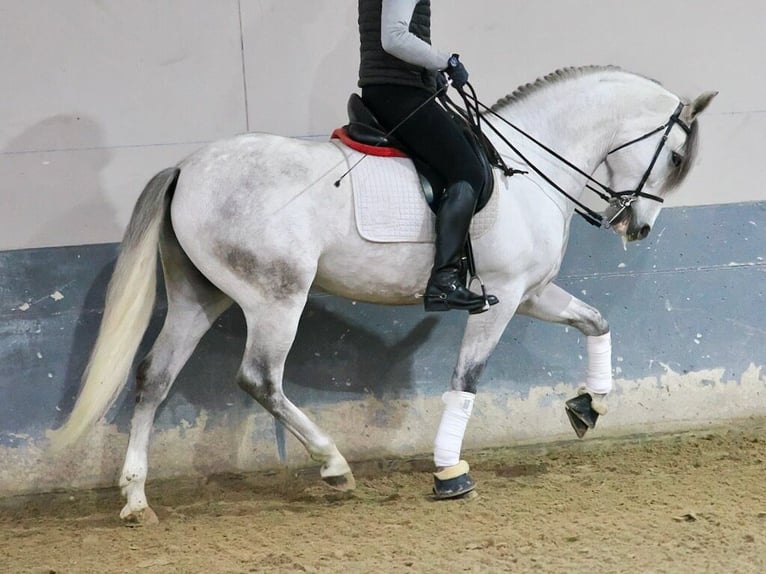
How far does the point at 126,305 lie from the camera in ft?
11.8

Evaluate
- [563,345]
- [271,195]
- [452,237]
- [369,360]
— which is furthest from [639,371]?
[271,195]

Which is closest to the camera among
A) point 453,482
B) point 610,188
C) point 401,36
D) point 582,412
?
point 401,36

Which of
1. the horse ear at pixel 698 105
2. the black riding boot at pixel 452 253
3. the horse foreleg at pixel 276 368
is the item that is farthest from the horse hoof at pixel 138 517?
the horse ear at pixel 698 105

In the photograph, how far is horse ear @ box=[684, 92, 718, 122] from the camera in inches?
152

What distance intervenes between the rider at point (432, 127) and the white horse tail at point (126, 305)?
2.85 feet

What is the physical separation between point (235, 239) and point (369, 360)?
1.21 m

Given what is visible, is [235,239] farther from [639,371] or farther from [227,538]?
[639,371]

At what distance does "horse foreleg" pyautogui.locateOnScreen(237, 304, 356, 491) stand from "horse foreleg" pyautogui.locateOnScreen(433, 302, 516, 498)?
0.44 meters

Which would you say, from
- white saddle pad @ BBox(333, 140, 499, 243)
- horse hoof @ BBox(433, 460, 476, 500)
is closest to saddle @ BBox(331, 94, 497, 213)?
white saddle pad @ BBox(333, 140, 499, 243)

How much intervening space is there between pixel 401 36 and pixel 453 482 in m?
1.74

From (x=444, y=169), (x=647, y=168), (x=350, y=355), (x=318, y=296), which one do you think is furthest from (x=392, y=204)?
(x=647, y=168)

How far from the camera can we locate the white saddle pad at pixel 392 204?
355 cm

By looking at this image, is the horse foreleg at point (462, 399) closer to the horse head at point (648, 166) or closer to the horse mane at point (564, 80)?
the horse head at point (648, 166)

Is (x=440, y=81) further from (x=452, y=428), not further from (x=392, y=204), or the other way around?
(x=452, y=428)
